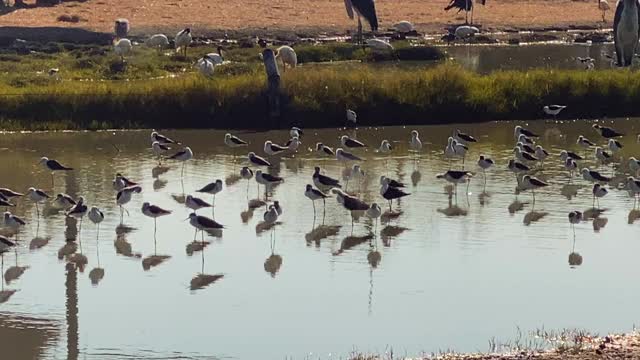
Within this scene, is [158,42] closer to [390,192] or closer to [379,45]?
[379,45]

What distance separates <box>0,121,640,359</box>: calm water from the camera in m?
12.5

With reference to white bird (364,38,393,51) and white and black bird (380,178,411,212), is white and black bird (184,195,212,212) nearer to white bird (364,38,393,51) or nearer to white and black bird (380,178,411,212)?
white and black bird (380,178,411,212)

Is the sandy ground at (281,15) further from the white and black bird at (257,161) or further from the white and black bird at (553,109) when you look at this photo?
the white and black bird at (257,161)

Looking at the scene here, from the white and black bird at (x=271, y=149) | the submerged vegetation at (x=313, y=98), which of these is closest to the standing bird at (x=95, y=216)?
the white and black bird at (x=271, y=149)

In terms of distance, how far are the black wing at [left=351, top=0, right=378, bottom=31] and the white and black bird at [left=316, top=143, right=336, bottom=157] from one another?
744 inches

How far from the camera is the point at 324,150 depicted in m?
21.8

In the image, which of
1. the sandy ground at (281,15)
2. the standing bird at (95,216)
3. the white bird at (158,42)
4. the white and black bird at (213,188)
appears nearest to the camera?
the standing bird at (95,216)

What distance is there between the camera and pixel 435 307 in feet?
43.9

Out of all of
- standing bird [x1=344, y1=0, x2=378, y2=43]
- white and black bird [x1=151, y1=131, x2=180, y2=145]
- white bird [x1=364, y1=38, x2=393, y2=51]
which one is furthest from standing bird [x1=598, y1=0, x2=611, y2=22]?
white and black bird [x1=151, y1=131, x2=180, y2=145]

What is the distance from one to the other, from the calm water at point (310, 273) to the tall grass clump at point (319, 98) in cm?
353

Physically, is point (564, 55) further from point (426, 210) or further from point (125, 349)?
point (125, 349)

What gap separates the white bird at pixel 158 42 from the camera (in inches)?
1423

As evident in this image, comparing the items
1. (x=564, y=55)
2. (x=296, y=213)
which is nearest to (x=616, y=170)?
(x=296, y=213)

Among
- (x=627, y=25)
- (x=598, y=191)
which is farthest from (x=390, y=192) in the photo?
(x=627, y=25)
